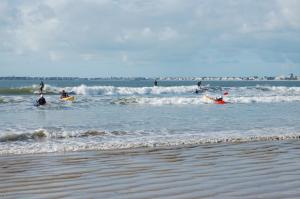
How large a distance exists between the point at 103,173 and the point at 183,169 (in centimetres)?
143

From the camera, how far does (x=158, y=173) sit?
841 cm

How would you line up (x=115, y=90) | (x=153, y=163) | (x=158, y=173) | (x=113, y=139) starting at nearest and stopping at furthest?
(x=158, y=173), (x=153, y=163), (x=113, y=139), (x=115, y=90)

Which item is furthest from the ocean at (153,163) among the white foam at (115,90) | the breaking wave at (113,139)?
the white foam at (115,90)

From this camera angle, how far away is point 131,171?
8.70 meters

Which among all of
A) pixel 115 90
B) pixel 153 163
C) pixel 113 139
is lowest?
pixel 113 139

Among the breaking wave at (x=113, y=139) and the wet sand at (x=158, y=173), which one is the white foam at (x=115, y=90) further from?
the wet sand at (x=158, y=173)

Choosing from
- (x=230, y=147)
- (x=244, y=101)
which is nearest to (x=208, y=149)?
(x=230, y=147)

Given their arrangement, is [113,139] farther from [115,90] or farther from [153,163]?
[115,90]

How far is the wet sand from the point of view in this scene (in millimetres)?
6836

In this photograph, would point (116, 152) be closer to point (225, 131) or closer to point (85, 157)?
point (85, 157)

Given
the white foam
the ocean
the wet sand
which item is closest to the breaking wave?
the ocean

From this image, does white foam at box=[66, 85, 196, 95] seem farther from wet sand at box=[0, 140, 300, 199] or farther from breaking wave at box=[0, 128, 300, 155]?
wet sand at box=[0, 140, 300, 199]

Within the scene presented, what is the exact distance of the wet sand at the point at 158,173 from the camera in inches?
269

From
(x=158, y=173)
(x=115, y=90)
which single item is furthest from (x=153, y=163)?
(x=115, y=90)
